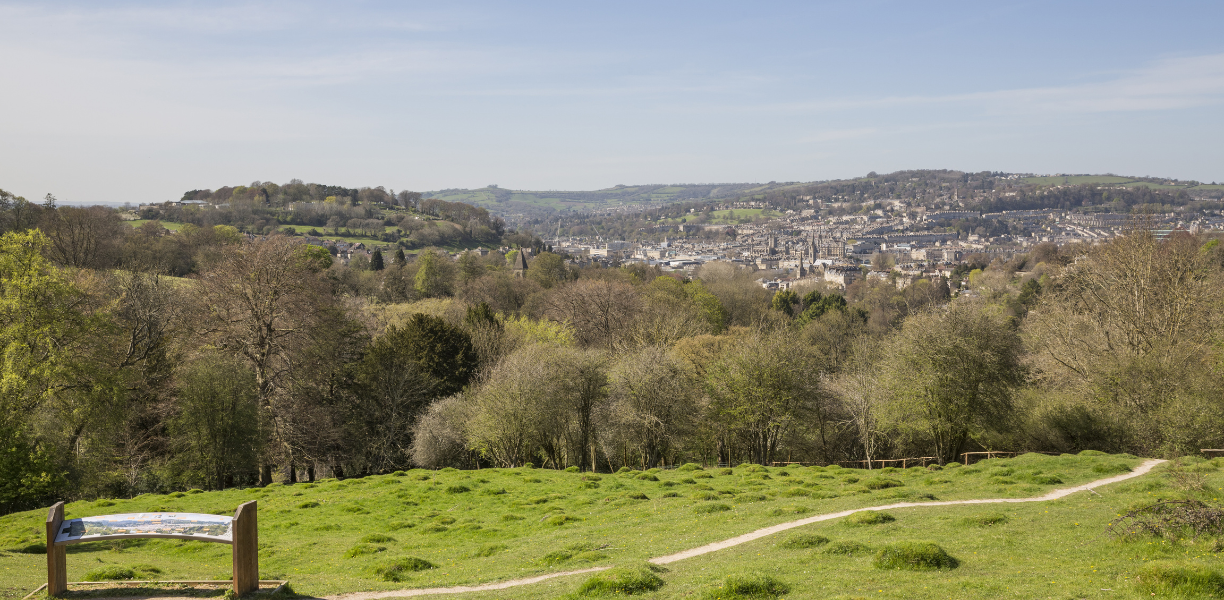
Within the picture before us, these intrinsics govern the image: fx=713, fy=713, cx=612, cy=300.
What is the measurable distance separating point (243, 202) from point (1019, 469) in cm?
17311

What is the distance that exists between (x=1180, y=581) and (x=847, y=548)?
5968 millimetres

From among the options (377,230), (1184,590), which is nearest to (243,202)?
(377,230)

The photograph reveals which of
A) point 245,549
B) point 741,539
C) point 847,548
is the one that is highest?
point 245,549

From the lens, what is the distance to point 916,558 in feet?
43.9

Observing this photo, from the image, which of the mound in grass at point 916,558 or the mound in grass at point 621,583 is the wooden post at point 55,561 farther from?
the mound in grass at point 916,558

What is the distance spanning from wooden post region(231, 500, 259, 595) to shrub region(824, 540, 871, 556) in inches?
441

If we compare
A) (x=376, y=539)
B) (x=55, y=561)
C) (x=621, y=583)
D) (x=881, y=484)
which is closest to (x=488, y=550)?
(x=376, y=539)

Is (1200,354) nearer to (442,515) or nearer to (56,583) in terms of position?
(442,515)

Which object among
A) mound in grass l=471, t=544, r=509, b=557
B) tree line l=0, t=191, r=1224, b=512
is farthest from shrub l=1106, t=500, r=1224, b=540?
tree line l=0, t=191, r=1224, b=512

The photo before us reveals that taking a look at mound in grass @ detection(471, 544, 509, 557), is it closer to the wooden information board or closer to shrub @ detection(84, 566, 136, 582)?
the wooden information board

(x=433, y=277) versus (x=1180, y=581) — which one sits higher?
(x=1180, y=581)

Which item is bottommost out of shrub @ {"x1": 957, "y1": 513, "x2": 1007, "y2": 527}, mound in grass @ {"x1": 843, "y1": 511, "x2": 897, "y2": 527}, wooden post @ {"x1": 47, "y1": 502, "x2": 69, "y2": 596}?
mound in grass @ {"x1": 843, "y1": 511, "x2": 897, "y2": 527}

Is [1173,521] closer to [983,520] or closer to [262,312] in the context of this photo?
[983,520]

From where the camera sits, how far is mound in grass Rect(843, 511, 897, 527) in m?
18.0
